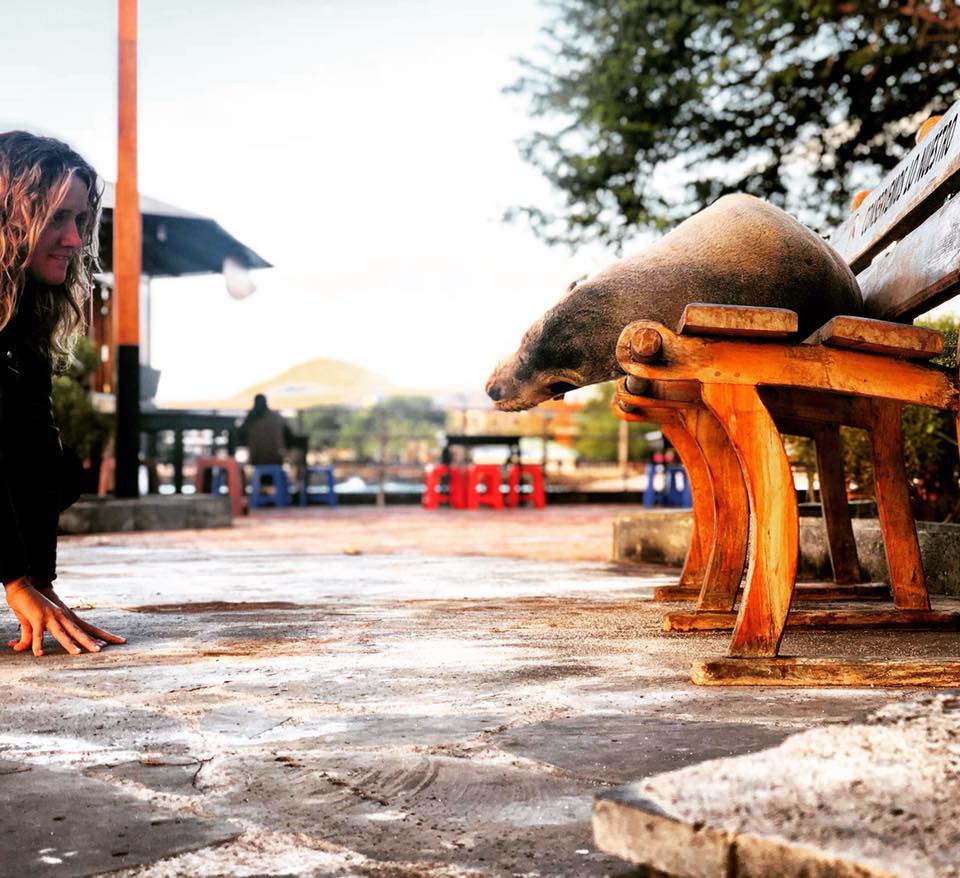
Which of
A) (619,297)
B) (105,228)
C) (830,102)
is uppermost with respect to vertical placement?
(830,102)

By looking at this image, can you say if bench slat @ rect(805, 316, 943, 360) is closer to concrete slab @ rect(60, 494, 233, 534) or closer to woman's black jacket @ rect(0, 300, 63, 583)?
woman's black jacket @ rect(0, 300, 63, 583)

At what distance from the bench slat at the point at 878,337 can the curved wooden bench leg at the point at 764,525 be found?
0.21 metres

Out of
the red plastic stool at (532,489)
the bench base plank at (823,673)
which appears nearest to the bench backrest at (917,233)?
the bench base plank at (823,673)

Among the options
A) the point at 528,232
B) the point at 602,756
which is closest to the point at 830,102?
the point at 528,232

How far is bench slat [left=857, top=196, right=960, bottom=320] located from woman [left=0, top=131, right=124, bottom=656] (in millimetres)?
1974

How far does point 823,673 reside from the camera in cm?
210

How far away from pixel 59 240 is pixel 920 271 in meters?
2.03

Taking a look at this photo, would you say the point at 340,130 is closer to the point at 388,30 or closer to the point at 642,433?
the point at 388,30

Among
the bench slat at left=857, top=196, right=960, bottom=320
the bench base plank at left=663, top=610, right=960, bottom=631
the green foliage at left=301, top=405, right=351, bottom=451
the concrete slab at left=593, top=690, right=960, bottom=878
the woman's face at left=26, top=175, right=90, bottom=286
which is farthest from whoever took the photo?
the green foliage at left=301, top=405, right=351, bottom=451

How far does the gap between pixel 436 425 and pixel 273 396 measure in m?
2.75

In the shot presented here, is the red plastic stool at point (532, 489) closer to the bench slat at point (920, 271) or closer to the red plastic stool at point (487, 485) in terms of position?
the red plastic stool at point (487, 485)

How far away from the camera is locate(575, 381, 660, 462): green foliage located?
20.2 metres

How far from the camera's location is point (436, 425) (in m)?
17.0

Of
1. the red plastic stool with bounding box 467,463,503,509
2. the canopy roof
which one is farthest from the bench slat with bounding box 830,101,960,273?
the red plastic stool with bounding box 467,463,503,509
